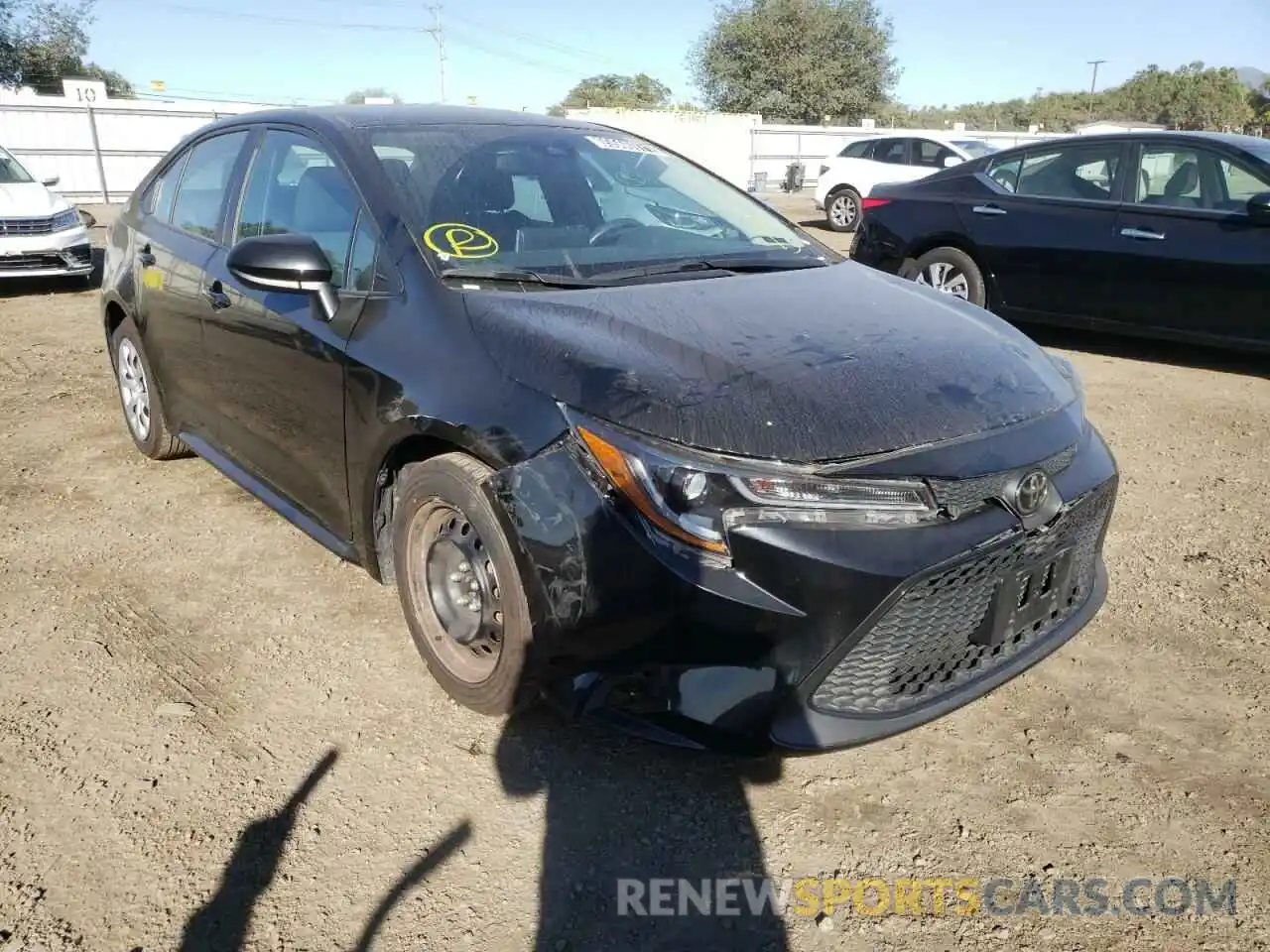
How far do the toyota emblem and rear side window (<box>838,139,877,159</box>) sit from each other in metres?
15.4

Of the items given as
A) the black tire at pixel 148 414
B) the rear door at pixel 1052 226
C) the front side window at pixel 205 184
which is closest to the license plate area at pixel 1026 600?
the front side window at pixel 205 184

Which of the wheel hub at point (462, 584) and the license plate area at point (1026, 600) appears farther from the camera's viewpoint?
the wheel hub at point (462, 584)

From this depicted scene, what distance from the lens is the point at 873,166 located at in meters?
16.2

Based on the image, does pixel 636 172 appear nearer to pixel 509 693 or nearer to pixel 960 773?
pixel 509 693

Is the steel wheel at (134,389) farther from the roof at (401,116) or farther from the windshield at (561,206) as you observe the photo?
the windshield at (561,206)

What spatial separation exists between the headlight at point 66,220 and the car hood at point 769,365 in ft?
29.3

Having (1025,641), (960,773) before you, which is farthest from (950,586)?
(960,773)

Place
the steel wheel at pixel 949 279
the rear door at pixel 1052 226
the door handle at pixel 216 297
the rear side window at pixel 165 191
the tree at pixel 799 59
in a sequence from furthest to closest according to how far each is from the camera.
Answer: the tree at pixel 799 59 < the steel wheel at pixel 949 279 < the rear door at pixel 1052 226 < the rear side window at pixel 165 191 < the door handle at pixel 216 297

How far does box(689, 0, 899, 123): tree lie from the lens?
145ft

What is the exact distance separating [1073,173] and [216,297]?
19.0ft

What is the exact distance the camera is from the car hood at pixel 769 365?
7.17ft

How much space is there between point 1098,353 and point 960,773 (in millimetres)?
5387

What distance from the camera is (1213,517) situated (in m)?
4.20

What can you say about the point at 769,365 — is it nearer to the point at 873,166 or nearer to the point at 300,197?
the point at 300,197
